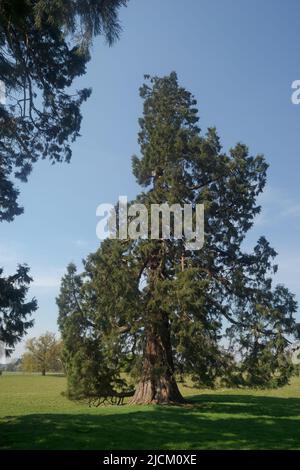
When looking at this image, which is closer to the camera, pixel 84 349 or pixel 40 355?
pixel 84 349

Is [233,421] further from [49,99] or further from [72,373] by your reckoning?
[49,99]

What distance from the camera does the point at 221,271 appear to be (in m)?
24.0

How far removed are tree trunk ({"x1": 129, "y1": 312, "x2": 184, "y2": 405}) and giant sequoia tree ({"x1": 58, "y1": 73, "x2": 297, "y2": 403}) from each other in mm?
51

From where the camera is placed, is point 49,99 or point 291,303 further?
point 291,303

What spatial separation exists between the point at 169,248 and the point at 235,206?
181 inches

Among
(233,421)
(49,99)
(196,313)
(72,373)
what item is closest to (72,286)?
(72,373)

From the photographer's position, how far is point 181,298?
20.8 metres

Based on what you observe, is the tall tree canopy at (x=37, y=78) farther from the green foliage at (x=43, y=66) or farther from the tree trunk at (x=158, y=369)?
the tree trunk at (x=158, y=369)

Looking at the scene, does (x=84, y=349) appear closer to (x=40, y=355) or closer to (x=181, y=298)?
(x=181, y=298)

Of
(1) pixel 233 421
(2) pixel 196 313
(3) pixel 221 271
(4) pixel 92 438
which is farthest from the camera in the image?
(3) pixel 221 271

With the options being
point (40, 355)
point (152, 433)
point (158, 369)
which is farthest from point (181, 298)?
point (40, 355)

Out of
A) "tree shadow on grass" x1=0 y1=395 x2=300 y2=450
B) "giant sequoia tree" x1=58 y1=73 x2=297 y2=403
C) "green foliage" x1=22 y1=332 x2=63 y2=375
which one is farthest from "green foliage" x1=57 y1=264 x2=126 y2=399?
"green foliage" x1=22 y1=332 x2=63 y2=375

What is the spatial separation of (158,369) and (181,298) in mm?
3932

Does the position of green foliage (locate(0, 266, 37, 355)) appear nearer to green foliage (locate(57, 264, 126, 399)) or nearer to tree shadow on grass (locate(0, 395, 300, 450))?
tree shadow on grass (locate(0, 395, 300, 450))
